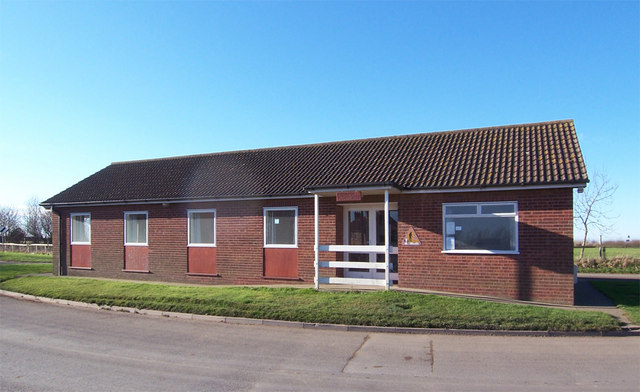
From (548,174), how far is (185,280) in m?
11.5

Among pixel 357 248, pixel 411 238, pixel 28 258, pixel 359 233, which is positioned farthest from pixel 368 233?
pixel 28 258

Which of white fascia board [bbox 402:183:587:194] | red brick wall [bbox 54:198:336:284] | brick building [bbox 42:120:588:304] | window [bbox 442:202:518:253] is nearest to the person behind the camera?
white fascia board [bbox 402:183:587:194]

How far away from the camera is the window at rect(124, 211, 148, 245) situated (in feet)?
57.3

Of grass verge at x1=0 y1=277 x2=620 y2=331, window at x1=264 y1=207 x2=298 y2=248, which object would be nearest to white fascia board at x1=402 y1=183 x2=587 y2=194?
grass verge at x1=0 y1=277 x2=620 y2=331

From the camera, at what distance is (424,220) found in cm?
1285

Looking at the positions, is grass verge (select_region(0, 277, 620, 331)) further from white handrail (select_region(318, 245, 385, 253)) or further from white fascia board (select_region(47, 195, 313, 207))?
white fascia board (select_region(47, 195, 313, 207))

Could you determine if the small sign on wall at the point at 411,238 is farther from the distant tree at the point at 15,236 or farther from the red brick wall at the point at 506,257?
the distant tree at the point at 15,236

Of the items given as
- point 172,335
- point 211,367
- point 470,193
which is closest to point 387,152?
point 470,193

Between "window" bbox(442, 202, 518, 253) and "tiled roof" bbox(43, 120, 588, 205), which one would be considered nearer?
"window" bbox(442, 202, 518, 253)

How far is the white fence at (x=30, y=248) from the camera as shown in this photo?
128 ft

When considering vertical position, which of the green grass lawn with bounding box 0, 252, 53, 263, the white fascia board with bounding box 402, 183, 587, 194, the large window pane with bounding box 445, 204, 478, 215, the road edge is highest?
the white fascia board with bounding box 402, 183, 587, 194

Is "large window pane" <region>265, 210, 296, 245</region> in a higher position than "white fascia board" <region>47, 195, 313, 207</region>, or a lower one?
lower

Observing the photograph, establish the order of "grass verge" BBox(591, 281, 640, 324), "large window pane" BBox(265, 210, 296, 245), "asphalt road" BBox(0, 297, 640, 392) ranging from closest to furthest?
"asphalt road" BBox(0, 297, 640, 392), "grass verge" BBox(591, 281, 640, 324), "large window pane" BBox(265, 210, 296, 245)

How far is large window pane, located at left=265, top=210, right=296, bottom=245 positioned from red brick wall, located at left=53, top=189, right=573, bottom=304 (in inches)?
9.7
